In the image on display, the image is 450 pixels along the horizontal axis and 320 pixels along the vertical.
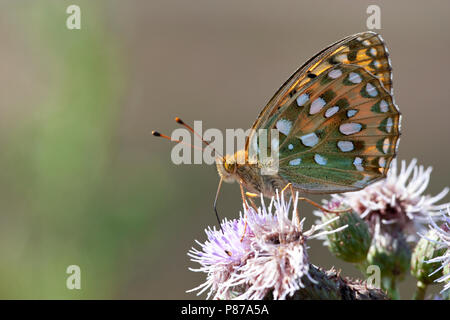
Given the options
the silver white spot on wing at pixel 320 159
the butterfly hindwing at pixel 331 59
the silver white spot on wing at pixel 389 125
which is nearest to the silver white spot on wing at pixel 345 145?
the silver white spot on wing at pixel 320 159

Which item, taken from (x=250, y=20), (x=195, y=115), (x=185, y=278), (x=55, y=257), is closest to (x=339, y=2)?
(x=250, y=20)

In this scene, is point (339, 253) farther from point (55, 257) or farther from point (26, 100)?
point (26, 100)

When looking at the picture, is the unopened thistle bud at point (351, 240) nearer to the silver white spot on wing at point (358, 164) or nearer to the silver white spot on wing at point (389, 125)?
the silver white spot on wing at point (358, 164)

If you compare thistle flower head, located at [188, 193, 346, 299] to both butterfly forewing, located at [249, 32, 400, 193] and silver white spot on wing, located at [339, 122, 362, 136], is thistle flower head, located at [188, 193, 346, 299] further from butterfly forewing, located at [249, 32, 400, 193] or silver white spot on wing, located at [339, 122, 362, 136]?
silver white spot on wing, located at [339, 122, 362, 136]

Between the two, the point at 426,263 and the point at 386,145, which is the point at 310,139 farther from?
the point at 426,263

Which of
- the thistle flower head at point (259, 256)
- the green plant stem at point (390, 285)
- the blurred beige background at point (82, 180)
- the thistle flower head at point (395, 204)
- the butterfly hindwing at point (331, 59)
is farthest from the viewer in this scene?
the blurred beige background at point (82, 180)

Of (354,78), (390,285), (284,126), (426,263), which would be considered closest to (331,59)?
(354,78)

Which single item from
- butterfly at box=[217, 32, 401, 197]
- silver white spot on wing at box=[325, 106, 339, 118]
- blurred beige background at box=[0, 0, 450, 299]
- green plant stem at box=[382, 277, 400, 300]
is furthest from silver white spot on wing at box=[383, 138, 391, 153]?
blurred beige background at box=[0, 0, 450, 299]
